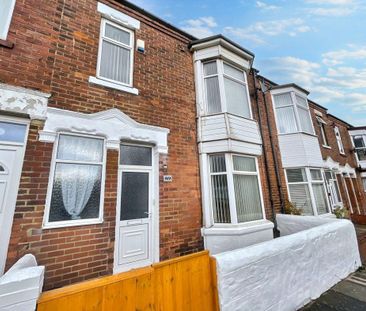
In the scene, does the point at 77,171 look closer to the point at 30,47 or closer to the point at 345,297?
the point at 30,47

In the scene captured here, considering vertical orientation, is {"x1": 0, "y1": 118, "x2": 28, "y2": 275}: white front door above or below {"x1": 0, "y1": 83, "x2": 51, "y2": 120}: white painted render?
below

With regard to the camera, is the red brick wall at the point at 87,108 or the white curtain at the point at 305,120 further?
the white curtain at the point at 305,120

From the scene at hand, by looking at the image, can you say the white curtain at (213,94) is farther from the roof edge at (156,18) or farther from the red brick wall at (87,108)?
the roof edge at (156,18)

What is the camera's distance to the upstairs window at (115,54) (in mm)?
4699

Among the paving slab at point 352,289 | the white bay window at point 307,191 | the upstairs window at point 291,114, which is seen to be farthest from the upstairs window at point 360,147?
the paving slab at point 352,289

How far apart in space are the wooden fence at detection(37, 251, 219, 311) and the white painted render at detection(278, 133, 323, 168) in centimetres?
696

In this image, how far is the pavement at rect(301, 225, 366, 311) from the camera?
326cm

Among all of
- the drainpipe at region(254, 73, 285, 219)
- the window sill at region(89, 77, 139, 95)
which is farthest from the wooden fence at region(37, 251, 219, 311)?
the drainpipe at region(254, 73, 285, 219)

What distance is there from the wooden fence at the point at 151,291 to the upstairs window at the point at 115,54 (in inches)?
167

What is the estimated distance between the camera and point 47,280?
313cm

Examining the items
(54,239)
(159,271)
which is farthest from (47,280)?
(159,271)

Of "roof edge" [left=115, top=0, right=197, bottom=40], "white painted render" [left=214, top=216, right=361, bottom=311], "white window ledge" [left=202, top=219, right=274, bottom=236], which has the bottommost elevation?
"white painted render" [left=214, top=216, right=361, bottom=311]

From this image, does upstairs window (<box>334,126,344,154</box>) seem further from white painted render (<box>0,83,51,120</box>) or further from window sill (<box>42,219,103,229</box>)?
white painted render (<box>0,83,51,120</box>)

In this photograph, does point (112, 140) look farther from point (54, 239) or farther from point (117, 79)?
point (54, 239)
